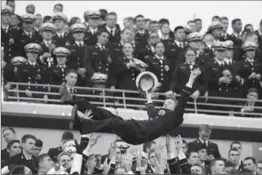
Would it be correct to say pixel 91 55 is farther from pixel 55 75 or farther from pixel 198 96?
pixel 198 96

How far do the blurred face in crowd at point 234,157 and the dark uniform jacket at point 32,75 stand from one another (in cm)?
345

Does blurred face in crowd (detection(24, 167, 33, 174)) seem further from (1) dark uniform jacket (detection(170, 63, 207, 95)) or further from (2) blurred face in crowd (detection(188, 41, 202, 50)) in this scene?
(2) blurred face in crowd (detection(188, 41, 202, 50))

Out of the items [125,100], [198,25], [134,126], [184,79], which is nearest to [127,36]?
[125,100]

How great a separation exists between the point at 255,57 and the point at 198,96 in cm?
134

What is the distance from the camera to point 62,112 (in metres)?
15.3

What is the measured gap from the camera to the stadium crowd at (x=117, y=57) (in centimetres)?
1500

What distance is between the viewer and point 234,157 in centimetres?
1360

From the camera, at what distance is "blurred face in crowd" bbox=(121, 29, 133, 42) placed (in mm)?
15398

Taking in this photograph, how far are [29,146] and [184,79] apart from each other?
3.17 m

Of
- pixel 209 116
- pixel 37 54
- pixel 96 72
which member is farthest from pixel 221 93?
pixel 37 54

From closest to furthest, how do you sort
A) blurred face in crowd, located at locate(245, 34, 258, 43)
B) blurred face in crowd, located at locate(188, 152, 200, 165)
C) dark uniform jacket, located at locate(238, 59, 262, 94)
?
1. blurred face in crowd, located at locate(188, 152, 200, 165)
2. dark uniform jacket, located at locate(238, 59, 262, 94)
3. blurred face in crowd, located at locate(245, 34, 258, 43)

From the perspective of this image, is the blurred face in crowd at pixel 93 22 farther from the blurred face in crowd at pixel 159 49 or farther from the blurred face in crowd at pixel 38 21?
the blurred face in crowd at pixel 159 49

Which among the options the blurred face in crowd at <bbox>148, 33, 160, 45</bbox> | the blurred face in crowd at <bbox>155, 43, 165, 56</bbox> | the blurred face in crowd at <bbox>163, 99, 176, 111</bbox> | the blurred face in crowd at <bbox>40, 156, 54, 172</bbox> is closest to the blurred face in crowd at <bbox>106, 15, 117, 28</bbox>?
the blurred face in crowd at <bbox>148, 33, 160, 45</bbox>

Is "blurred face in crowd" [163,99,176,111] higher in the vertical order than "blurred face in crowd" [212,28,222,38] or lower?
lower
